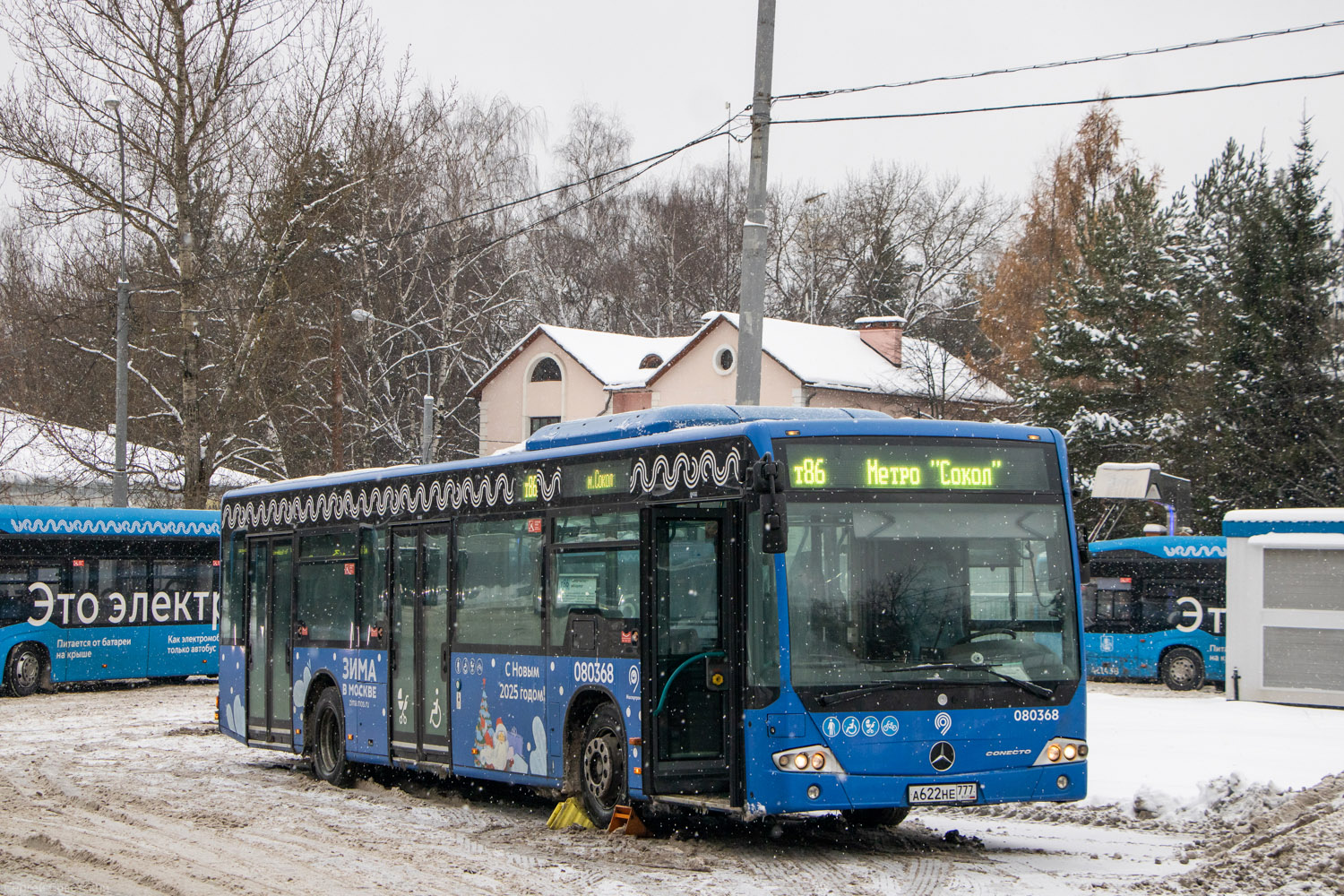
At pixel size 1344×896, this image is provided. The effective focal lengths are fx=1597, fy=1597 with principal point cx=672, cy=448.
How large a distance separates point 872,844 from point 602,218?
57.8 m

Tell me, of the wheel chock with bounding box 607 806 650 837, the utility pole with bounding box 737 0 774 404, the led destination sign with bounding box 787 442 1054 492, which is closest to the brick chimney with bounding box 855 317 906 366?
the utility pole with bounding box 737 0 774 404

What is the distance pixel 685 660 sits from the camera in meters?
10.5

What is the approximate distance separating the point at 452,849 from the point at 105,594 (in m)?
17.7

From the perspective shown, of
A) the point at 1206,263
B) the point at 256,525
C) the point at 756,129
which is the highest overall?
the point at 1206,263

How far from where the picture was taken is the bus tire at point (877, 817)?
1117 centimetres

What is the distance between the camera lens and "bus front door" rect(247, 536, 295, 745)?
1608cm

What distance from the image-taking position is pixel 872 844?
1055cm

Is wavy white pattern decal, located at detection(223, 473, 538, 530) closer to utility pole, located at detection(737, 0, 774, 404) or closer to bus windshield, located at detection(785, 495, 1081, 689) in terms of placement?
utility pole, located at detection(737, 0, 774, 404)

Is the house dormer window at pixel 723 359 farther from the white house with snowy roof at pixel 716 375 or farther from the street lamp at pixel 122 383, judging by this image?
the street lamp at pixel 122 383

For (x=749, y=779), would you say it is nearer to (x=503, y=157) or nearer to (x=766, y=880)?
(x=766, y=880)

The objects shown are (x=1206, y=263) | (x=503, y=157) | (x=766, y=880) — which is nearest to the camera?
(x=766, y=880)

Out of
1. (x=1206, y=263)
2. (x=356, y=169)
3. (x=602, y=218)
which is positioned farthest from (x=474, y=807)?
(x=602, y=218)

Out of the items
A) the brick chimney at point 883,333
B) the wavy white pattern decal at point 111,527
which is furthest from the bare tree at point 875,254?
the wavy white pattern decal at point 111,527

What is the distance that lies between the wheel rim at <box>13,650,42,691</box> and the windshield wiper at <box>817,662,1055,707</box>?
1937 centimetres
